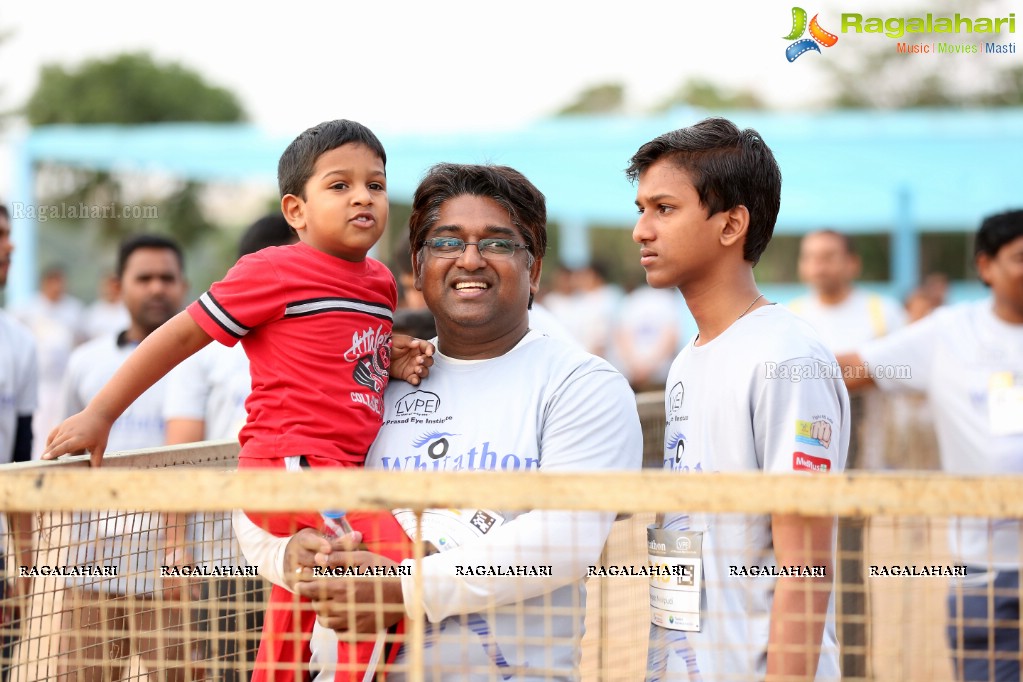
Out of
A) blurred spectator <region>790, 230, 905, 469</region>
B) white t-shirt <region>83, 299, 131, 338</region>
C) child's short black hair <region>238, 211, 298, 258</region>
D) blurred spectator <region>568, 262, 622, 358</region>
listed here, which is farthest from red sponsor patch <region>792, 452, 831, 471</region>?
white t-shirt <region>83, 299, 131, 338</region>

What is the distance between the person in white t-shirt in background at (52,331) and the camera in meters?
8.93

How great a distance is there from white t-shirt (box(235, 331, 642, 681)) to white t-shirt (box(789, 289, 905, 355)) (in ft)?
13.7

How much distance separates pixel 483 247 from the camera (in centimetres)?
280

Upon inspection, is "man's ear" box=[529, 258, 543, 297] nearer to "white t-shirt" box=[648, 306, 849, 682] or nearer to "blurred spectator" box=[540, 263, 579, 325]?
"white t-shirt" box=[648, 306, 849, 682]

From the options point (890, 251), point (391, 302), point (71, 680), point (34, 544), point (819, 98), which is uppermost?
point (819, 98)

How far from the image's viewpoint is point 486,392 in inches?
108

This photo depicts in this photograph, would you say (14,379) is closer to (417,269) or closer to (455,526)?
(417,269)

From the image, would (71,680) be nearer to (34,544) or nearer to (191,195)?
(34,544)

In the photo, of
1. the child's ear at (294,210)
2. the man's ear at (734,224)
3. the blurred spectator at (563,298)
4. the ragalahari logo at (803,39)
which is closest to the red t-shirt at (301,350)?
the child's ear at (294,210)

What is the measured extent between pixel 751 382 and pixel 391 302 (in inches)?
43.6

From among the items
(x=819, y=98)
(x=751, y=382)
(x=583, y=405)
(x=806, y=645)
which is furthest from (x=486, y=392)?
(x=819, y=98)

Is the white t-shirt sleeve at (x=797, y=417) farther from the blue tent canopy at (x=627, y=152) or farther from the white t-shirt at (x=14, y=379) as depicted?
the blue tent canopy at (x=627, y=152)

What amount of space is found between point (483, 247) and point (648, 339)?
10.0 m

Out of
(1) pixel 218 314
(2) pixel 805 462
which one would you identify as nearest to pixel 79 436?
(1) pixel 218 314
